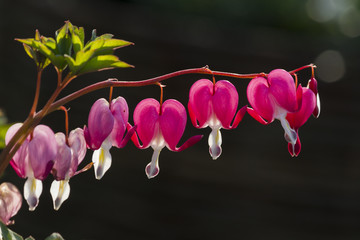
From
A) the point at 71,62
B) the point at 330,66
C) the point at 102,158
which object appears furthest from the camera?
the point at 330,66

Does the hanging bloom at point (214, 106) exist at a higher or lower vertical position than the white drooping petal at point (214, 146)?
higher

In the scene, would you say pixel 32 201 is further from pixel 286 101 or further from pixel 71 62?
pixel 286 101

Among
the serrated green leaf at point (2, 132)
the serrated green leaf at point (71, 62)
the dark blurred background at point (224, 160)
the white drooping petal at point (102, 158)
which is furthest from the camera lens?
the dark blurred background at point (224, 160)

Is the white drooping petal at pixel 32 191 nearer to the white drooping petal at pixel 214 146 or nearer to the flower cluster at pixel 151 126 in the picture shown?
the flower cluster at pixel 151 126

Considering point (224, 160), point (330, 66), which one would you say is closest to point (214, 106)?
point (224, 160)

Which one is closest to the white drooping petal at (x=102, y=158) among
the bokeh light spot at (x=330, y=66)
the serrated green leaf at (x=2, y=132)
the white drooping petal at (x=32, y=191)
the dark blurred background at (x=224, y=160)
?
the white drooping petal at (x=32, y=191)

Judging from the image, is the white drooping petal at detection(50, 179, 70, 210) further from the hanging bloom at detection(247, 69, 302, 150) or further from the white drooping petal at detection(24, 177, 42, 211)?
the hanging bloom at detection(247, 69, 302, 150)

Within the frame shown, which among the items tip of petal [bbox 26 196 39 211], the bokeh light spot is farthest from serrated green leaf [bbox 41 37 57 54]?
the bokeh light spot

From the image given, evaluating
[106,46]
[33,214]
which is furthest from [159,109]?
[33,214]
